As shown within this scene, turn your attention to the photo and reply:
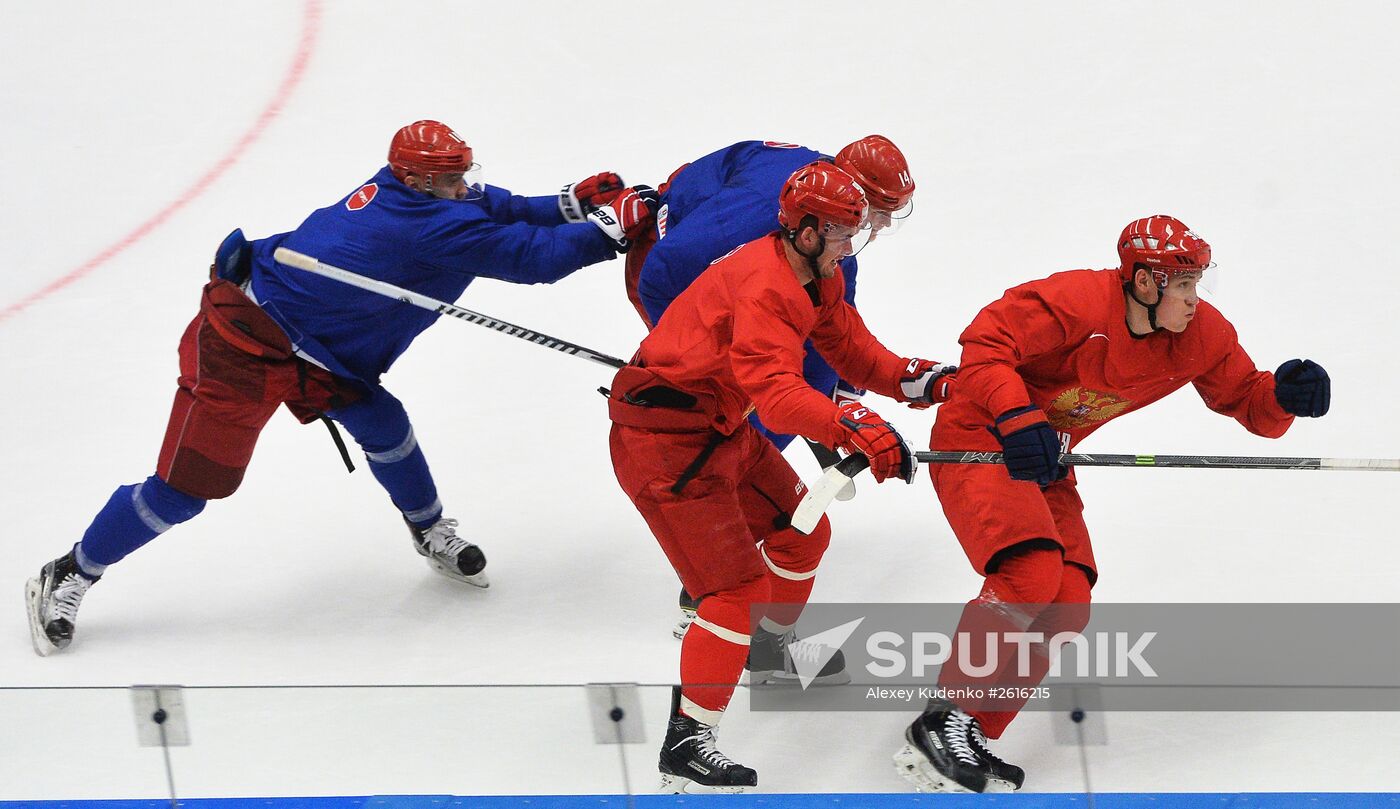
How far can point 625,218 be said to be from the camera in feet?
12.6

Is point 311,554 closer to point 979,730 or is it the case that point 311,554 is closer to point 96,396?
point 96,396

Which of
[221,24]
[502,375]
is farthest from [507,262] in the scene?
[221,24]

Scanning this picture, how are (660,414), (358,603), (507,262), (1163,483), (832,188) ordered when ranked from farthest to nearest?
1. (1163,483)
2. (358,603)
3. (507,262)
4. (660,414)
5. (832,188)

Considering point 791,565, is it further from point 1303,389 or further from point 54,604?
point 54,604

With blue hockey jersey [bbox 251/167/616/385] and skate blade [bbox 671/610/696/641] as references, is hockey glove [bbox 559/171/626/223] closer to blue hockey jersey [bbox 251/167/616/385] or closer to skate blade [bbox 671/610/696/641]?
blue hockey jersey [bbox 251/167/616/385]

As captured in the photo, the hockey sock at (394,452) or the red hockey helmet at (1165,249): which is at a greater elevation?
the hockey sock at (394,452)

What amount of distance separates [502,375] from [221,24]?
2.49m

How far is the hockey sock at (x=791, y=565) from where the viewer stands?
11.7 feet

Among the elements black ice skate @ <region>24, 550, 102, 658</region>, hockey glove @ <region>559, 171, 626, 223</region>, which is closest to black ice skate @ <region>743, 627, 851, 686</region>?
hockey glove @ <region>559, 171, 626, 223</region>

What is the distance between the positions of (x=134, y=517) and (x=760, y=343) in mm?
1701

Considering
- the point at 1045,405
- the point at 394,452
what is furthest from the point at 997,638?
the point at 394,452

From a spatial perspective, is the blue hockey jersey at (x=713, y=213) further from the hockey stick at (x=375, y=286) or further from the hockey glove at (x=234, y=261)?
the hockey glove at (x=234, y=261)

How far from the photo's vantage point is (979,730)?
10.5 feet

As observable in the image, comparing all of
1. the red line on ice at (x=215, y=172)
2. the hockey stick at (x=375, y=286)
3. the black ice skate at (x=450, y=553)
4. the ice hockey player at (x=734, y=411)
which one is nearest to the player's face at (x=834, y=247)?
the ice hockey player at (x=734, y=411)
